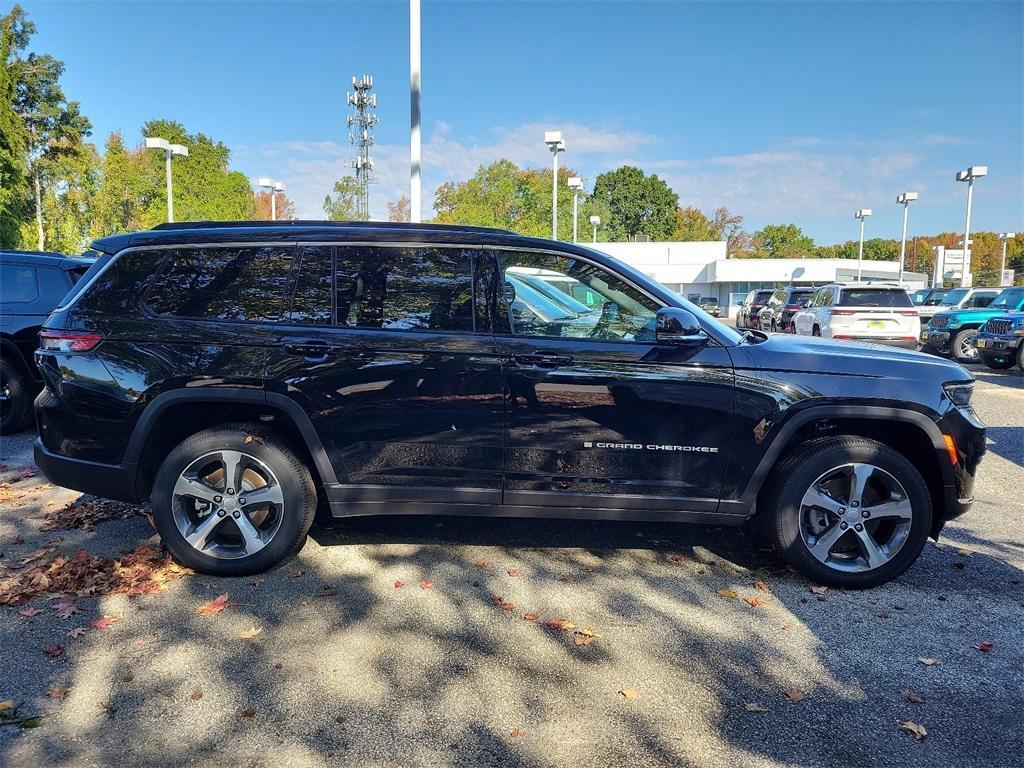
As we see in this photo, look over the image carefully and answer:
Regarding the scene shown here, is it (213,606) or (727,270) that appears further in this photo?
(727,270)

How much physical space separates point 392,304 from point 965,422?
10.4ft

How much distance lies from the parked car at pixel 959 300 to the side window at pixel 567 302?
18129 millimetres

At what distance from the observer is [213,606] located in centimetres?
368

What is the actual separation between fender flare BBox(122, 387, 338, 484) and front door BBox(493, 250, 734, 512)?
1034 mm

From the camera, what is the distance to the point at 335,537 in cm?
467

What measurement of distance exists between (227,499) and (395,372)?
1182mm


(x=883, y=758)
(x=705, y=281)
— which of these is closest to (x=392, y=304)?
(x=883, y=758)

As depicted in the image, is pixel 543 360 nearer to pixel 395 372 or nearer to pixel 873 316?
pixel 395 372

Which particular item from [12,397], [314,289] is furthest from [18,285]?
[314,289]

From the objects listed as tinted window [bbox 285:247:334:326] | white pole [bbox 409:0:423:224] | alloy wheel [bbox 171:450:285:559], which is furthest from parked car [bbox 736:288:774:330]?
alloy wheel [bbox 171:450:285:559]

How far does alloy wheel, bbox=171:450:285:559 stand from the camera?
3.91 m

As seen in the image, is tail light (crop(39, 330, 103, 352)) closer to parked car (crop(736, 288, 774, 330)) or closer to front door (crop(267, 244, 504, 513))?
front door (crop(267, 244, 504, 513))

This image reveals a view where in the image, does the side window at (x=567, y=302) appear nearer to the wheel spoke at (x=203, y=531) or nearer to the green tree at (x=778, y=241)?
the wheel spoke at (x=203, y=531)

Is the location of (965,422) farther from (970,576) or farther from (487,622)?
(487,622)
